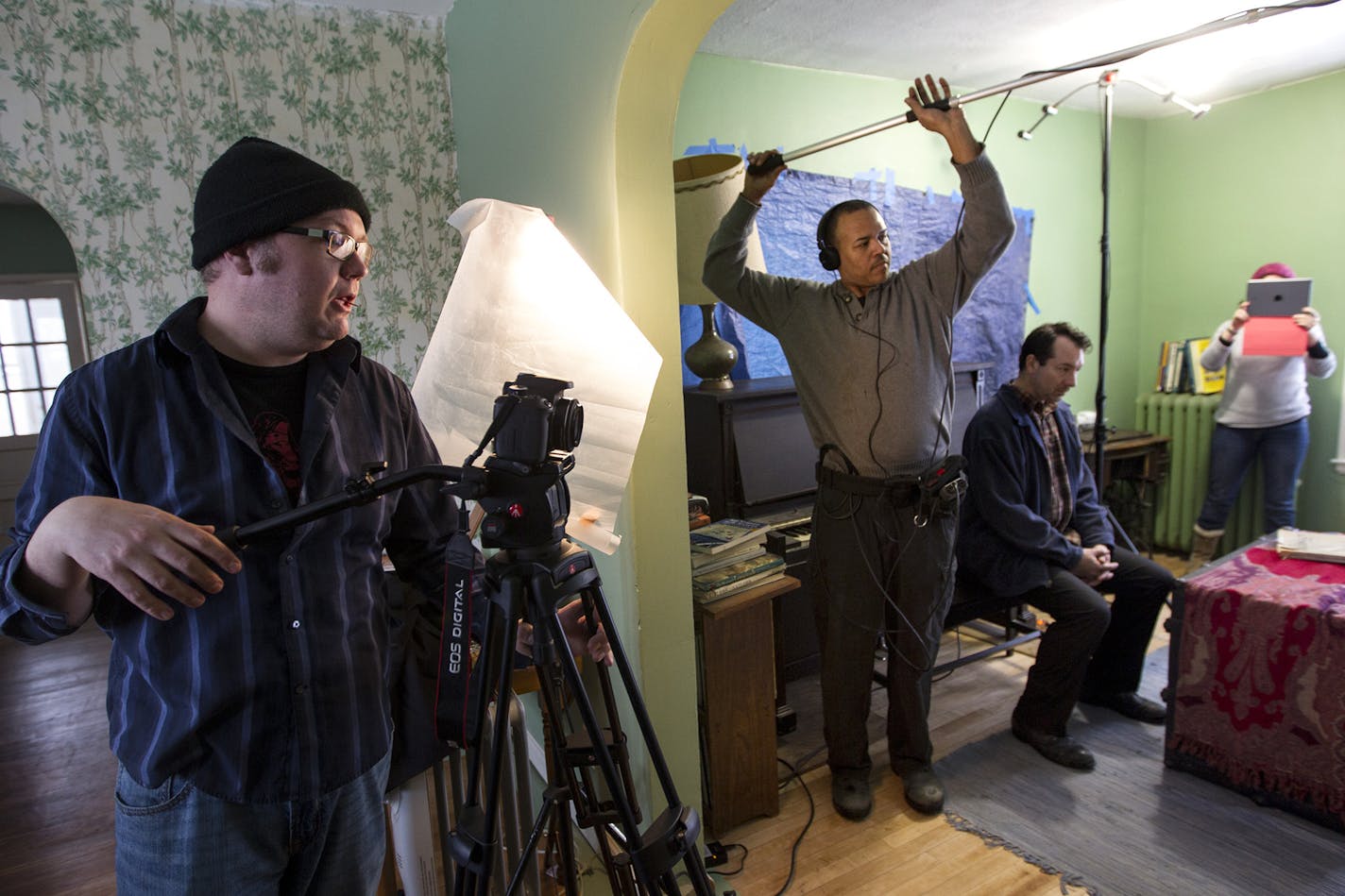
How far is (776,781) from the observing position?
2.16m

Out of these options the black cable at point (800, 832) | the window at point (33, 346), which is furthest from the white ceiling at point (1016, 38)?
the window at point (33, 346)

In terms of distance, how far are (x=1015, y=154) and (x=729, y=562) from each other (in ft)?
10.2

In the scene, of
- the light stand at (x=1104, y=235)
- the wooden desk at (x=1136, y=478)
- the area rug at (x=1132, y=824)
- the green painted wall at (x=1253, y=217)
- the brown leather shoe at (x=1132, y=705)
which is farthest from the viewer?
the wooden desk at (x=1136, y=478)

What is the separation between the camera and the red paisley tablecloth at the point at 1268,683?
195cm

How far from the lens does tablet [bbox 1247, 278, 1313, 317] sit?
11.2 feet

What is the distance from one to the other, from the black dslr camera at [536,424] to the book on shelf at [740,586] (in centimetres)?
120

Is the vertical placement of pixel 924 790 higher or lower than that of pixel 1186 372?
lower

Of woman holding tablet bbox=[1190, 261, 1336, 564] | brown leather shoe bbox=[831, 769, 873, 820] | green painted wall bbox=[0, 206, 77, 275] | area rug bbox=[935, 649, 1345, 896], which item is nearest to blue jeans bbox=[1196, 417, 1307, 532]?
woman holding tablet bbox=[1190, 261, 1336, 564]

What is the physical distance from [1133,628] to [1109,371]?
263cm

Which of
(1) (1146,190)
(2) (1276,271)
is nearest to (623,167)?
(2) (1276,271)

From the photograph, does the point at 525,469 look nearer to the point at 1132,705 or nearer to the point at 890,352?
the point at 890,352

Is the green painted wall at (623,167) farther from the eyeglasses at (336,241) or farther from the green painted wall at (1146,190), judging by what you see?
the green painted wall at (1146,190)

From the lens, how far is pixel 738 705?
2.06m

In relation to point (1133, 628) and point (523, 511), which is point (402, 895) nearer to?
point (523, 511)
